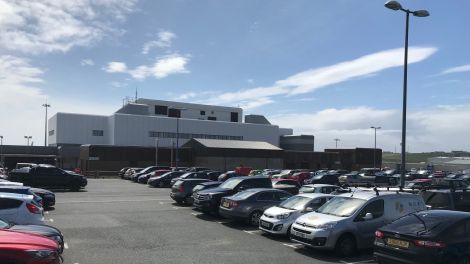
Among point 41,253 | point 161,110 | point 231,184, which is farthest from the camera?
point 161,110

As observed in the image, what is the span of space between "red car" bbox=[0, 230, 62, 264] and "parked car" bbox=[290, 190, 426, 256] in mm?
6794

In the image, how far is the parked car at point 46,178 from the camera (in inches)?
1282

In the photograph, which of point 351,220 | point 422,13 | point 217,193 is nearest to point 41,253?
point 351,220

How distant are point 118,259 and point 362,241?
607 cm

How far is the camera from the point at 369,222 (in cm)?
1273

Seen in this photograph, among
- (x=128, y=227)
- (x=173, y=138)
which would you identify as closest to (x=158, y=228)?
(x=128, y=227)

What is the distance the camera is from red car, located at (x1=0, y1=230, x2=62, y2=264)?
6781mm

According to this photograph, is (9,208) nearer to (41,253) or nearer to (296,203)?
(41,253)

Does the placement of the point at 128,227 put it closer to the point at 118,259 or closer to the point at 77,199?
the point at 118,259

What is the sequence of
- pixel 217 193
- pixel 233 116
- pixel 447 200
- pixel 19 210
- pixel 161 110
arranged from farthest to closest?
pixel 233 116 → pixel 161 110 → pixel 217 193 → pixel 447 200 → pixel 19 210

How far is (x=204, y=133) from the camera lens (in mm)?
98688

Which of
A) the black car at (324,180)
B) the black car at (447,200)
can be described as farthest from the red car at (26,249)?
the black car at (324,180)

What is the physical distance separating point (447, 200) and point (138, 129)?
79.0 meters

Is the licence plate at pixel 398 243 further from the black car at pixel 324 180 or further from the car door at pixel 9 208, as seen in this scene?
the black car at pixel 324 180
